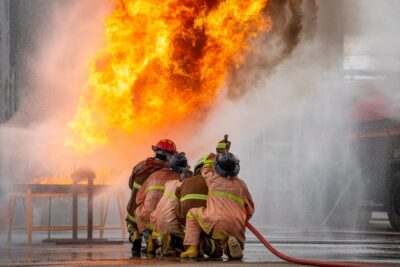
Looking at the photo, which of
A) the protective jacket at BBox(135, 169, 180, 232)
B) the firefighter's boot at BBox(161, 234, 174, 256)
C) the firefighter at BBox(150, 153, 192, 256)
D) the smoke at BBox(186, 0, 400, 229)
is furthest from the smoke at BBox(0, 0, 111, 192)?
the firefighter's boot at BBox(161, 234, 174, 256)

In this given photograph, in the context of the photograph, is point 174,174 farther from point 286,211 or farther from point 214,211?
point 286,211

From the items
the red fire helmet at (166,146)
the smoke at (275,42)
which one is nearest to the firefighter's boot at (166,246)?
the red fire helmet at (166,146)

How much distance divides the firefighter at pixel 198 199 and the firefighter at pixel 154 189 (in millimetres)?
948

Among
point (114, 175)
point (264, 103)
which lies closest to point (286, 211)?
point (264, 103)

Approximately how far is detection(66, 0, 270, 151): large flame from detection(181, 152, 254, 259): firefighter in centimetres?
449

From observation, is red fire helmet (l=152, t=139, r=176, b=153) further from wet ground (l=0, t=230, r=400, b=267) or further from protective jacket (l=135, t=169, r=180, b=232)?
wet ground (l=0, t=230, r=400, b=267)

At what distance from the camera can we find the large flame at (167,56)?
1577 centimetres

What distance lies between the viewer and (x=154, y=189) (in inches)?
513

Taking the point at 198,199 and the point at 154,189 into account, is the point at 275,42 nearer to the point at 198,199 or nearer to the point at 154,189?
the point at 154,189

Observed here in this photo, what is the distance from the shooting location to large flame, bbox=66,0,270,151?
15.8m

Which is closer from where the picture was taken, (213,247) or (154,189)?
(213,247)

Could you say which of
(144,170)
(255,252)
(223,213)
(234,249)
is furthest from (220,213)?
(144,170)

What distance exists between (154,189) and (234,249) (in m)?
2.03

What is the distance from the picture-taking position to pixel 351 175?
21828mm
